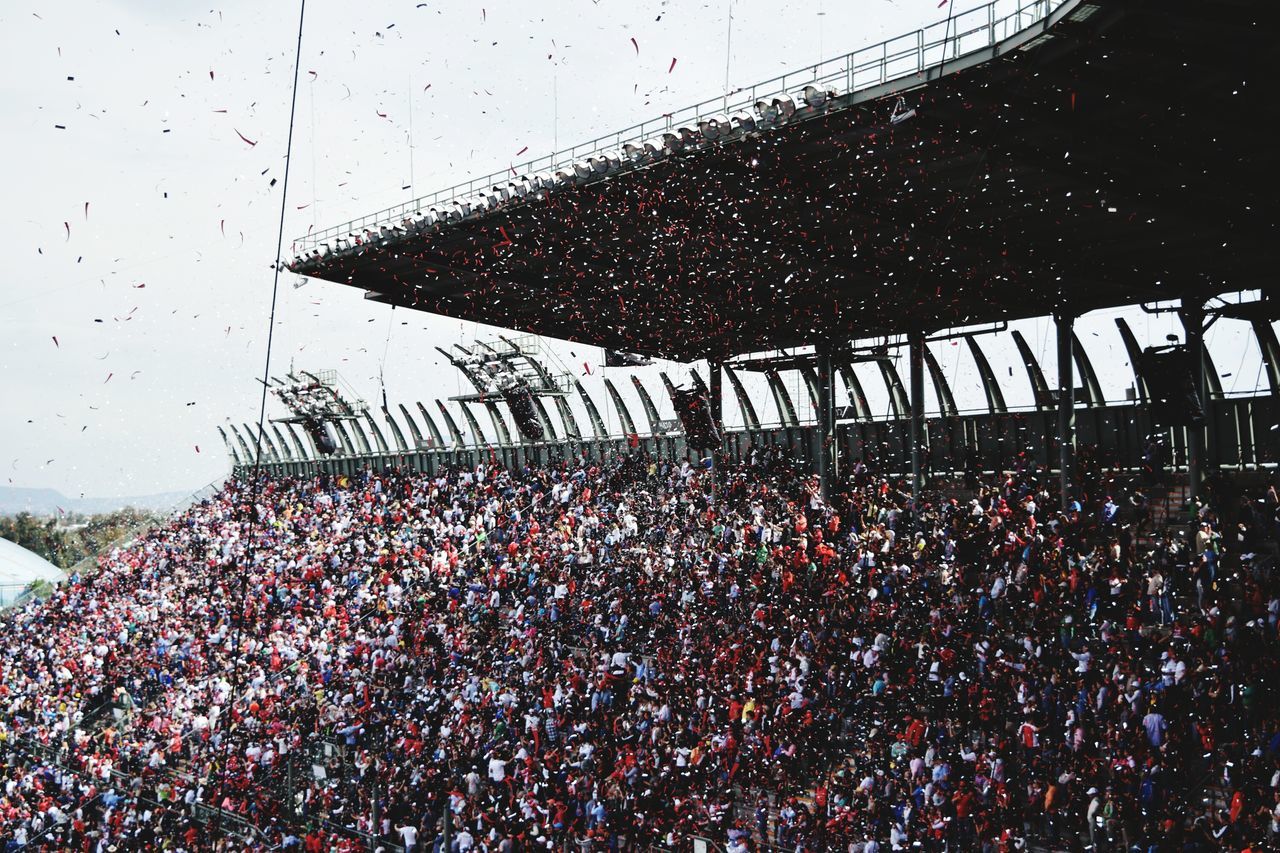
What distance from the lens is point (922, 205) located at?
17.9m

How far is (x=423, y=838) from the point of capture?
16.2 metres

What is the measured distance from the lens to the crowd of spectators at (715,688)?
12.6 m

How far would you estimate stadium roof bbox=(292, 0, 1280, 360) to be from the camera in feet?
42.6

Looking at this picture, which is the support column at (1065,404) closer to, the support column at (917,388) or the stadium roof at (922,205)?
the stadium roof at (922,205)

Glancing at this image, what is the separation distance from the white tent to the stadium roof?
179 ft

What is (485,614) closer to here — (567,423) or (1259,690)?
(567,423)

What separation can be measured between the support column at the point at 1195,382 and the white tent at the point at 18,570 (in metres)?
67.1

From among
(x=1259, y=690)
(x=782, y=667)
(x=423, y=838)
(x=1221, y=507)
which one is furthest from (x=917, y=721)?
(x=423, y=838)

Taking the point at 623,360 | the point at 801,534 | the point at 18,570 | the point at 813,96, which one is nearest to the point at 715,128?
the point at 813,96

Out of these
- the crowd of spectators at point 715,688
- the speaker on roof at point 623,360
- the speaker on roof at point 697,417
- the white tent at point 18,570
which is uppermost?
the speaker on roof at point 623,360

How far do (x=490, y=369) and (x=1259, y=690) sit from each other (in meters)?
24.7

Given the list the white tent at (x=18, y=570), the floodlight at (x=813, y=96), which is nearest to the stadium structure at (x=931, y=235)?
the floodlight at (x=813, y=96)

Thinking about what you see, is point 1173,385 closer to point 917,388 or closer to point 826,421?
point 917,388

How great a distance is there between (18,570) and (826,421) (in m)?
67.5
